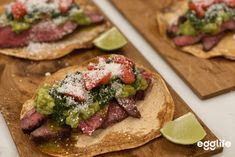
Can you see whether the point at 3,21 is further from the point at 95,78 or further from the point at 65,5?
the point at 95,78

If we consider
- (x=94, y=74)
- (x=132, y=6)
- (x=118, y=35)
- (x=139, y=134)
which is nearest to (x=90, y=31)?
(x=118, y=35)

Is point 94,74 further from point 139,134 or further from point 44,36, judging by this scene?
point 44,36

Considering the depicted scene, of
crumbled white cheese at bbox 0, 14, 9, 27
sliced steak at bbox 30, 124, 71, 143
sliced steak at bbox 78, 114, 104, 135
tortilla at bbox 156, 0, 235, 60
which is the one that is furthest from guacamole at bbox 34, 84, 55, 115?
tortilla at bbox 156, 0, 235, 60

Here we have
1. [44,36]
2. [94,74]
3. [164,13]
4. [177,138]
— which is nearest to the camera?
[177,138]

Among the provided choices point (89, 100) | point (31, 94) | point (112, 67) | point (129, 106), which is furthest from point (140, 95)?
point (31, 94)

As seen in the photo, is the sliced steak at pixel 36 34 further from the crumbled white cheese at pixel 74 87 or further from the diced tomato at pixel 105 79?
the diced tomato at pixel 105 79

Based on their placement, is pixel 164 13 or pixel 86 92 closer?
pixel 86 92

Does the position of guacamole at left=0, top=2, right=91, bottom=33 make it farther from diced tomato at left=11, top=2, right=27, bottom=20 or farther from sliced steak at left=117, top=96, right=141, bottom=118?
sliced steak at left=117, top=96, right=141, bottom=118

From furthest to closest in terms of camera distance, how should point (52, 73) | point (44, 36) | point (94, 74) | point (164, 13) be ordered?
1. point (164, 13)
2. point (44, 36)
3. point (52, 73)
4. point (94, 74)
